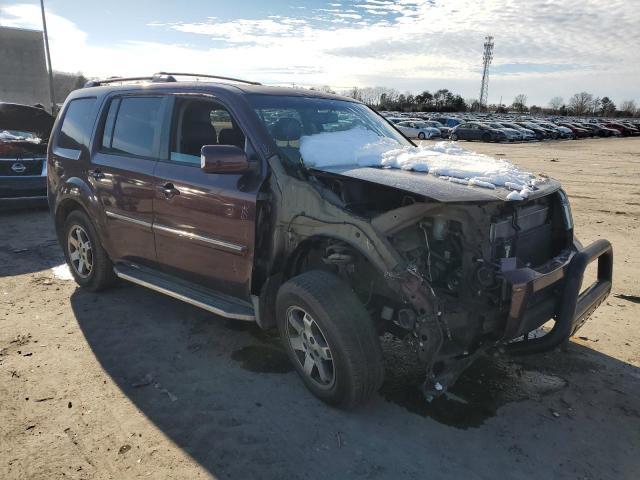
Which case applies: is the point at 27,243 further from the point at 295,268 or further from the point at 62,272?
the point at 295,268

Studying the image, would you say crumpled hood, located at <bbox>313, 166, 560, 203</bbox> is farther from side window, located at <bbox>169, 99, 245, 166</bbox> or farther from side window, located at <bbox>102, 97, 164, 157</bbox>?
side window, located at <bbox>102, 97, 164, 157</bbox>

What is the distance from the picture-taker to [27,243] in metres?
7.03

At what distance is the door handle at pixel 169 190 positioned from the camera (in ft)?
12.8

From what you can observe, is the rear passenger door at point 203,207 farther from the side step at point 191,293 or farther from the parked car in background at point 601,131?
A: the parked car in background at point 601,131

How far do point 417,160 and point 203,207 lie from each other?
1563 mm

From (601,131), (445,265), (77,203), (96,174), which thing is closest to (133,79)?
(96,174)

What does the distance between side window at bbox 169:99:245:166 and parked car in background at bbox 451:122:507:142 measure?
1352 inches

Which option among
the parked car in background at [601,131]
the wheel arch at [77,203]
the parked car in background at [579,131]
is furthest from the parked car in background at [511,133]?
the wheel arch at [77,203]

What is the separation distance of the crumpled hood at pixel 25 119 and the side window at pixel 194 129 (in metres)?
6.23

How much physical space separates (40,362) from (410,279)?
2.83 m

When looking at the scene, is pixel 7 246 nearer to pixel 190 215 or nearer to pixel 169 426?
pixel 190 215

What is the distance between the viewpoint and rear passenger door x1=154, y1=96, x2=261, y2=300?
3523 millimetres

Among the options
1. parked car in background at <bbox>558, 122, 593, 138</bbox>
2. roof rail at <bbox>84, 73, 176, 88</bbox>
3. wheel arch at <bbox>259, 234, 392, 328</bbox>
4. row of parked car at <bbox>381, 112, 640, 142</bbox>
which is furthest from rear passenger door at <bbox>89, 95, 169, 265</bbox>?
parked car in background at <bbox>558, 122, 593, 138</bbox>

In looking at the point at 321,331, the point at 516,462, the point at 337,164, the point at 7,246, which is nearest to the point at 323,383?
the point at 321,331
